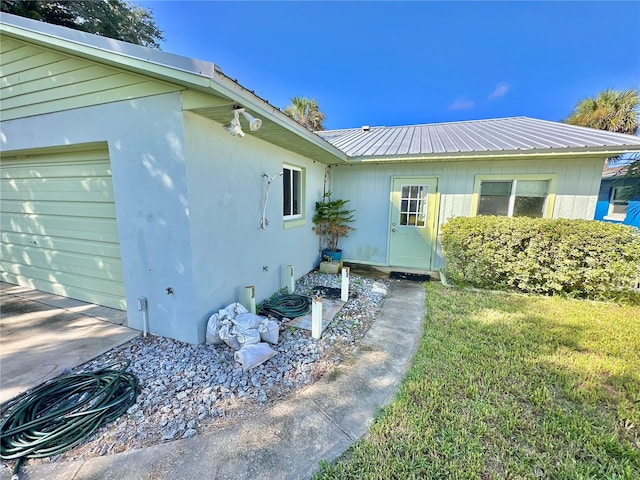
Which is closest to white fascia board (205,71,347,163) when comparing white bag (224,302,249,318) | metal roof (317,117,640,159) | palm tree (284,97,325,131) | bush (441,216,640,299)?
white bag (224,302,249,318)

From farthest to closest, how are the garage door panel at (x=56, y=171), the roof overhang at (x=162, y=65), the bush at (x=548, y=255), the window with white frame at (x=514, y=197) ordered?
the window with white frame at (x=514, y=197), the bush at (x=548, y=255), the garage door panel at (x=56, y=171), the roof overhang at (x=162, y=65)

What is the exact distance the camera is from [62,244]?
412 cm

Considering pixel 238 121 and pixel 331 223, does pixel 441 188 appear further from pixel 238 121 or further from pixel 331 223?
pixel 238 121

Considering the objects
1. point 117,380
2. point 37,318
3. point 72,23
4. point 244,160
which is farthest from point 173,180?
→ point 72,23

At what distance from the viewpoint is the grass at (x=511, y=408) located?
1665mm

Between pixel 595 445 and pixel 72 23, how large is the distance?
15.1m

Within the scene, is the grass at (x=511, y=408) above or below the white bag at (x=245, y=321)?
below

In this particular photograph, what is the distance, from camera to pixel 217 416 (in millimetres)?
2102

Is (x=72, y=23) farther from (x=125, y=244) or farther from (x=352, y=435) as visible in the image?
(x=352, y=435)

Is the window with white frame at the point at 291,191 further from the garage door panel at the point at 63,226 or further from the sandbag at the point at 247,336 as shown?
the garage door panel at the point at 63,226

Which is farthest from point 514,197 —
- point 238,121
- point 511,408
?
point 238,121

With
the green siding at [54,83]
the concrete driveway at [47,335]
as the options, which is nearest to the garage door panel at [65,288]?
the concrete driveway at [47,335]

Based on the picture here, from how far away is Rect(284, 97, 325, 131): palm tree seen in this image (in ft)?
46.2

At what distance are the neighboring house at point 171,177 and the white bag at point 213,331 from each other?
4.6 inches
